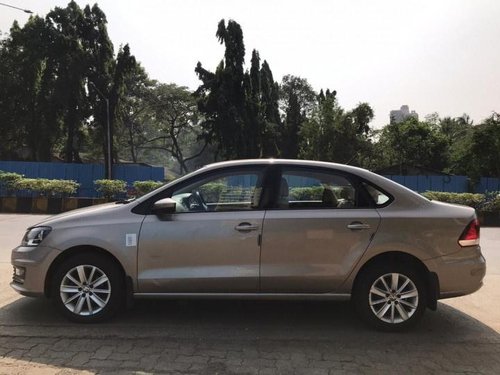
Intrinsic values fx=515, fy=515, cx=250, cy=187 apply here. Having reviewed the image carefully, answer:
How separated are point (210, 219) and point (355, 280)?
1502mm

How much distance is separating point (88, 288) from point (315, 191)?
2402mm

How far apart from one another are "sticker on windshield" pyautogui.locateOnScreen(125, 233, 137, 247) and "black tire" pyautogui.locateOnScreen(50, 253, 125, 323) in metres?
0.26

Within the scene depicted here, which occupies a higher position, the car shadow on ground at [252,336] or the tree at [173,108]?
the tree at [173,108]

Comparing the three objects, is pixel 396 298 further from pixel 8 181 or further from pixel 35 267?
pixel 8 181

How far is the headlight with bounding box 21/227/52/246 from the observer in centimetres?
499

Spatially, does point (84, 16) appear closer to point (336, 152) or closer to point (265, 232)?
point (336, 152)

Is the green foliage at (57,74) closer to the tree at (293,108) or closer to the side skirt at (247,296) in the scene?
the tree at (293,108)

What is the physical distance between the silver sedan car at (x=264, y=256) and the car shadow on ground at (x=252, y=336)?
0.91 feet

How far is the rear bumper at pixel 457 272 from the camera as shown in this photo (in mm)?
4852

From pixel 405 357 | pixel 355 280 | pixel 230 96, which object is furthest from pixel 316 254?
pixel 230 96

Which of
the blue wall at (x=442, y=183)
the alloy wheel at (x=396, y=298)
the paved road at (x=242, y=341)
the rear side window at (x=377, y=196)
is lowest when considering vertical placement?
the paved road at (x=242, y=341)

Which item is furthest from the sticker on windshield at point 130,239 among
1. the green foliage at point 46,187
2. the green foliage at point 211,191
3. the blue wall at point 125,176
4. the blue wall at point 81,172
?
the blue wall at point 125,176

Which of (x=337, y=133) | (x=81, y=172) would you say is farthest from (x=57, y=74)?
(x=337, y=133)

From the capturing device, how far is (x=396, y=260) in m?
4.92
